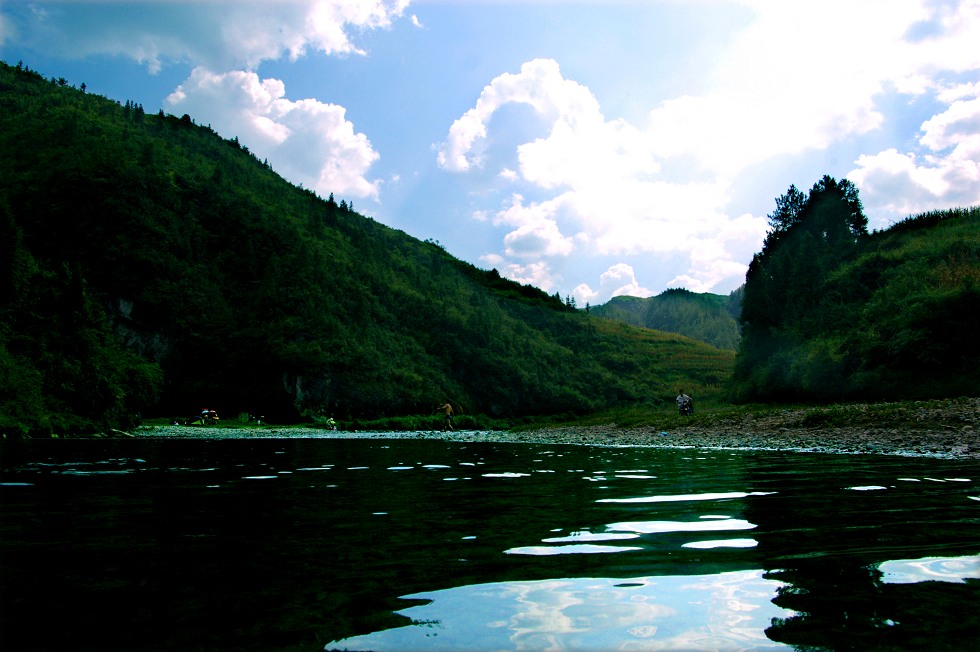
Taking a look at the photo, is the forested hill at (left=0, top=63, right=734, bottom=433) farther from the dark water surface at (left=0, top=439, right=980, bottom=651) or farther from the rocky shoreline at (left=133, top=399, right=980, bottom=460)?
the dark water surface at (left=0, top=439, right=980, bottom=651)

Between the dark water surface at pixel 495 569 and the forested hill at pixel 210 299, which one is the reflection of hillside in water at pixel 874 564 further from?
the forested hill at pixel 210 299

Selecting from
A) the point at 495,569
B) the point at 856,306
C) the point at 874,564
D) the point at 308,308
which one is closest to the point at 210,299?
the point at 308,308

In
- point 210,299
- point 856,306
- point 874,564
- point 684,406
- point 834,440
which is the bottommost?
point 834,440

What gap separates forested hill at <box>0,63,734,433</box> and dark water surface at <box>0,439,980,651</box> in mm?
46930

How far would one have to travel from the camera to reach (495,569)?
4.62 metres

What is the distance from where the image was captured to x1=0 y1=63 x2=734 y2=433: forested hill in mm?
53250

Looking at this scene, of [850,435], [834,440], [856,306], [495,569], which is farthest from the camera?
[856,306]

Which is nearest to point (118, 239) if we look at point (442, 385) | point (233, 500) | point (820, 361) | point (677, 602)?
point (442, 385)

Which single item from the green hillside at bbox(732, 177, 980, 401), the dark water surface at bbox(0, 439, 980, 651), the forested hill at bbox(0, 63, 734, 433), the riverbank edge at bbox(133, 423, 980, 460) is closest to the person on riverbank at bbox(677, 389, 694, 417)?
the riverbank edge at bbox(133, 423, 980, 460)

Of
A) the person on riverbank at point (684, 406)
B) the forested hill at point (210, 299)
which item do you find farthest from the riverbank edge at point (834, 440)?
the forested hill at point (210, 299)

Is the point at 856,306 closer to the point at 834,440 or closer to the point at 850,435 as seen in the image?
the point at 850,435

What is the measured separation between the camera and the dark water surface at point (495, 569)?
10.0 ft

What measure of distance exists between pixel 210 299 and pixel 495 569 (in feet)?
388

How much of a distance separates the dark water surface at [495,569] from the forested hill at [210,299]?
4693 centimetres
